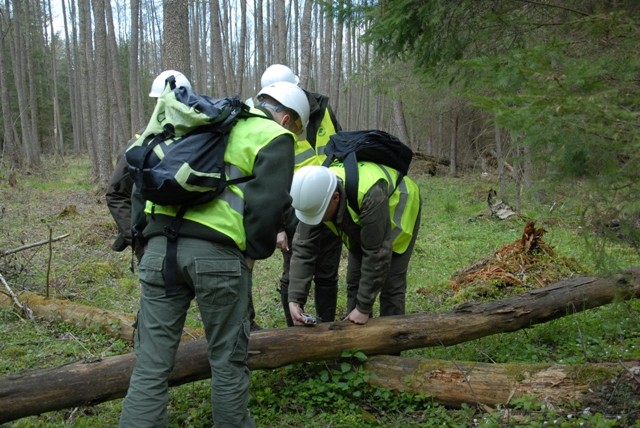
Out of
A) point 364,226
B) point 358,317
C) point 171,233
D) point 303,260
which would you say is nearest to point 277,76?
point 303,260

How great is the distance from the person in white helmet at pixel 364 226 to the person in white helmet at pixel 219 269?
702 mm

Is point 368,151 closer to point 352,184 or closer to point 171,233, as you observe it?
point 352,184

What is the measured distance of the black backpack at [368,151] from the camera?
151 inches

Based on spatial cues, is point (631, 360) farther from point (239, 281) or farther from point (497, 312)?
point (239, 281)

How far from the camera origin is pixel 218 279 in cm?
270

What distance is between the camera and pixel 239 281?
2.79 meters

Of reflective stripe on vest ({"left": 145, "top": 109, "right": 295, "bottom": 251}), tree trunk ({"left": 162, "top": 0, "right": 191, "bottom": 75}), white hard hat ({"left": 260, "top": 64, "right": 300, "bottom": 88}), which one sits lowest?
reflective stripe on vest ({"left": 145, "top": 109, "right": 295, "bottom": 251})

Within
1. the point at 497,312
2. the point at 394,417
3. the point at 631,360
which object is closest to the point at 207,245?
the point at 394,417

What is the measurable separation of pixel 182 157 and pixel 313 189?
3.38 feet

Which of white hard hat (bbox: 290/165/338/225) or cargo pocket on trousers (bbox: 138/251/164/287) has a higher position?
white hard hat (bbox: 290/165/338/225)

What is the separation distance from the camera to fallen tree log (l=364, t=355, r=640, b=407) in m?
3.32

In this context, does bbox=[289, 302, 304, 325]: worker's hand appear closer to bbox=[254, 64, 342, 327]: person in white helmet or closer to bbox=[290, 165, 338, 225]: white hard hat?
bbox=[254, 64, 342, 327]: person in white helmet

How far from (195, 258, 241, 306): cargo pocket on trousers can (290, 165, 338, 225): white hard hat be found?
826mm

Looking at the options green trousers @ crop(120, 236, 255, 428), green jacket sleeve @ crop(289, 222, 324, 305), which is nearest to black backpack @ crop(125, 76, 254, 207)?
green trousers @ crop(120, 236, 255, 428)
